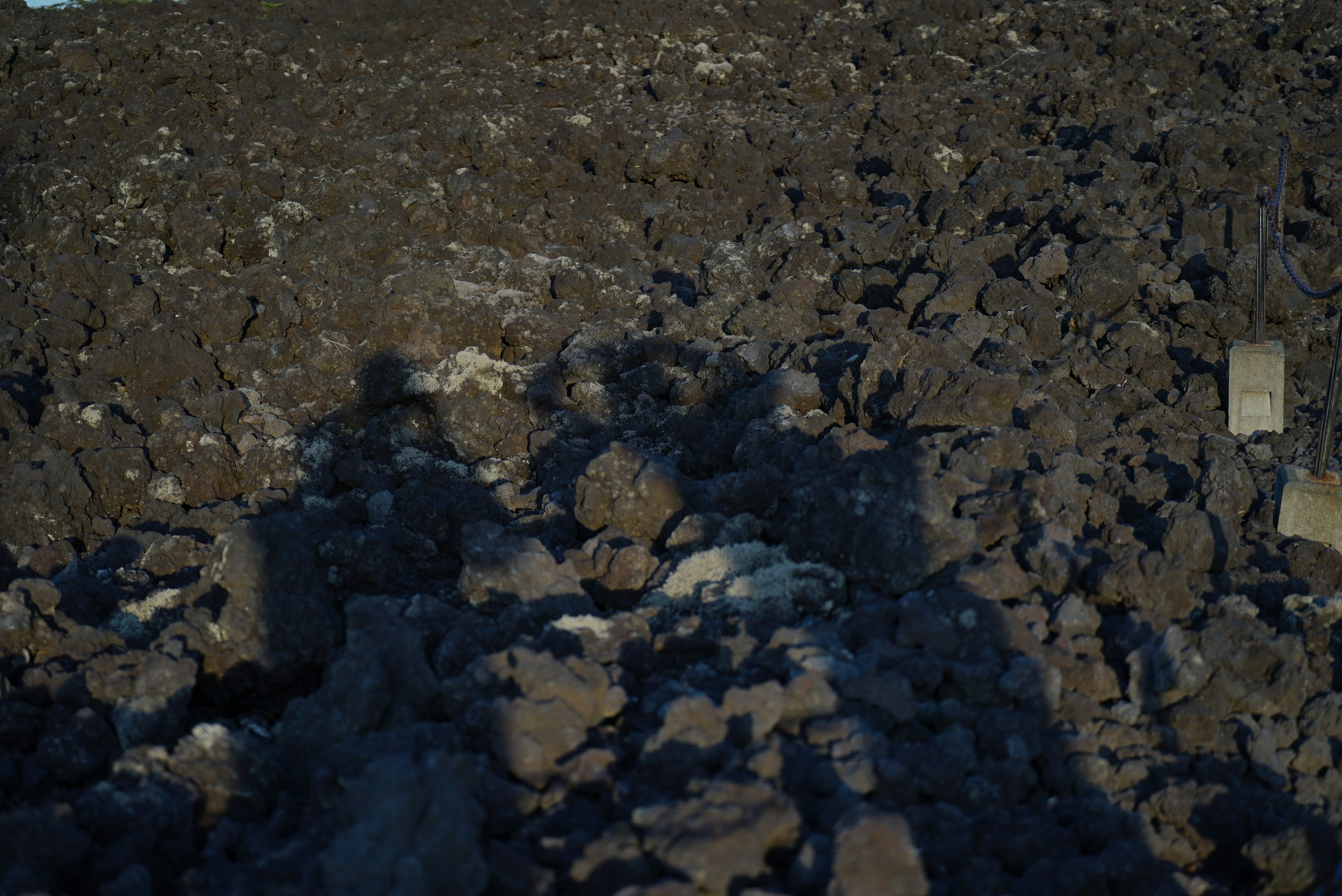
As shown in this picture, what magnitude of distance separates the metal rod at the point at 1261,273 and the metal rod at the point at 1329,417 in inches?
57.1

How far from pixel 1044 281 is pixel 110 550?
585 cm

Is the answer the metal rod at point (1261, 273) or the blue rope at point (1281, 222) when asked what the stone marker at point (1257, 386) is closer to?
the metal rod at point (1261, 273)

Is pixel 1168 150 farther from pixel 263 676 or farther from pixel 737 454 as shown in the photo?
pixel 263 676

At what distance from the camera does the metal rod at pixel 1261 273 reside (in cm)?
590

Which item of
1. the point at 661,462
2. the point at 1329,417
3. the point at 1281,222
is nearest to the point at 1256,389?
the point at 1329,417

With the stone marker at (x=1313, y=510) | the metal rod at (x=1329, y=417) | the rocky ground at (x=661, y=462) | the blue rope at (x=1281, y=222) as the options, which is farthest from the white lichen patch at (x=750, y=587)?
the blue rope at (x=1281, y=222)

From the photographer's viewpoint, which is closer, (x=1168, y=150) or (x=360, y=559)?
(x=360, y=559)

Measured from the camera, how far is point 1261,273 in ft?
19.5

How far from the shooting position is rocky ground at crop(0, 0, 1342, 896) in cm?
269

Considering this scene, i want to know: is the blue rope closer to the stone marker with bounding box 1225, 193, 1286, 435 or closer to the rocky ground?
the rocky ground

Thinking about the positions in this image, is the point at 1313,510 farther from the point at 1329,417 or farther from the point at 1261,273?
the point at 1261,273

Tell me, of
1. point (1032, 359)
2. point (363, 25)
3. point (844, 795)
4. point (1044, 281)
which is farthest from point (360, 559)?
point (363, 25)

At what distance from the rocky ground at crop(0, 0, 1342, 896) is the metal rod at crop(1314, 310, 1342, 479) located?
293 mm

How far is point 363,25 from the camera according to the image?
39.6ft
